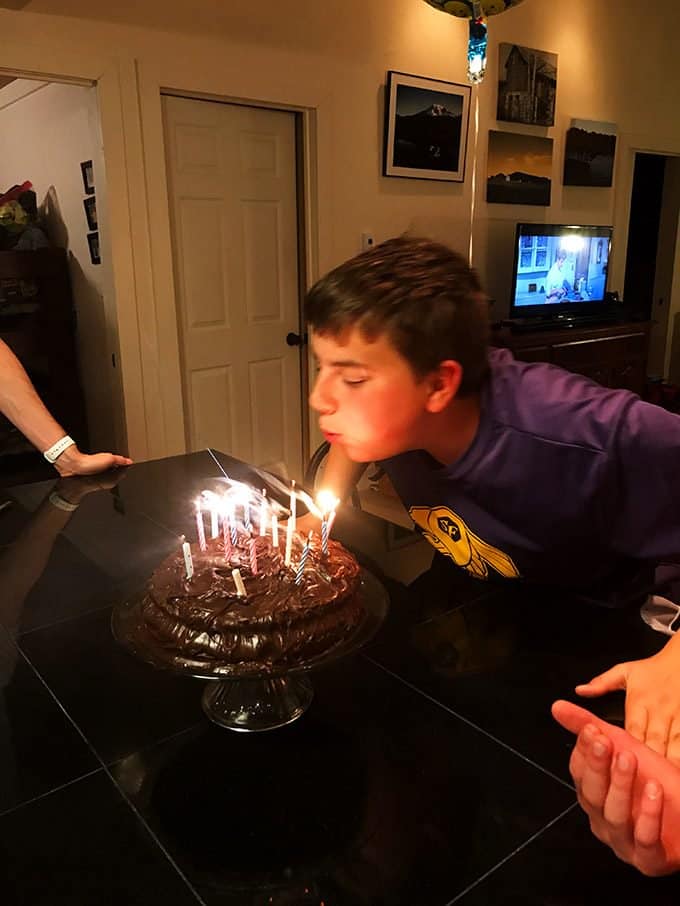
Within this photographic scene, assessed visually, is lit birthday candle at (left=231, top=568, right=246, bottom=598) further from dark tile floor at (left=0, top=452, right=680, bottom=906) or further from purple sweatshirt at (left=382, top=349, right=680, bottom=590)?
purple sweatshirt at (left=382, top=349, right=680, bottom=590)

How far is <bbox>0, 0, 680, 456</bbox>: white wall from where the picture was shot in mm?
3279

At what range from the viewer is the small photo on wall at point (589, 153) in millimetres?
5227

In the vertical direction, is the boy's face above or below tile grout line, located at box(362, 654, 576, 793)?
above

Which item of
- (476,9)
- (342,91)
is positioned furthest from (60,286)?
(476,9)

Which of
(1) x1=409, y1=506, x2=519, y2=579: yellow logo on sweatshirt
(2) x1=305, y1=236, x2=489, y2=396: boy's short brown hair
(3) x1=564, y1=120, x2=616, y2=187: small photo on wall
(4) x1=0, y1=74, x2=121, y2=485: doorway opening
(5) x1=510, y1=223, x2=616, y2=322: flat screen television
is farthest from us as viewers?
(3) x1=564, y1=120, x2=616, y2=187: small photo on wall

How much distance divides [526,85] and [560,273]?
4.06ft

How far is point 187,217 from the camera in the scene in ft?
12.0

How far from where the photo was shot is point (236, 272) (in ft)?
12.9

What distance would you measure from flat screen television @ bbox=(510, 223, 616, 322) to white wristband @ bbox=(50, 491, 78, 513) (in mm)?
3771

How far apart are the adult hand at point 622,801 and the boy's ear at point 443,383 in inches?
19.3

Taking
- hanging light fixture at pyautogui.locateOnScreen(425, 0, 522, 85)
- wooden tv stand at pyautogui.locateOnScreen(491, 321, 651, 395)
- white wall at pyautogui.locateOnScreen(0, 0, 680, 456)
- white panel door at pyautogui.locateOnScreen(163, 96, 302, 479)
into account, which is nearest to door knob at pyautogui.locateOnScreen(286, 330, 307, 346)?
white panel door at pyautogui.locateOnScreen(163, 96, 302, 479)

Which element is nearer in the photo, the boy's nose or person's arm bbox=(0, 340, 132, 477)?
the boy's nose

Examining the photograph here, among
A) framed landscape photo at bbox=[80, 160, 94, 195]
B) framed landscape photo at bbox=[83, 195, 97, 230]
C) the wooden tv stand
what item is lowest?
the wooden tv stand

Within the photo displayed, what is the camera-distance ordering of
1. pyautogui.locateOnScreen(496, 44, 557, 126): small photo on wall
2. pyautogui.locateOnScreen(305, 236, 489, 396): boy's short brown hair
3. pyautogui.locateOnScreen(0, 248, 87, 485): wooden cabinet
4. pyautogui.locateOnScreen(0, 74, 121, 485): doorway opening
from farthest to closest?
1. pyautogui.locateOnScreen(496, 44, 557, 126): small photo on wall
2. pyautogui.locateOnScreen(0, 248, 87, 485): wooden cabinet
3. pyautogui.locateOnScreen(0, 74, 121, 485): doorway opening
4. pyautogui.locateOnScreen(305, 236, 489, 396): boy's short brown hair
